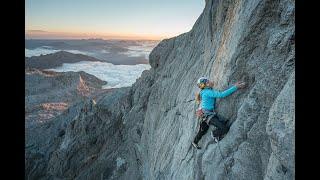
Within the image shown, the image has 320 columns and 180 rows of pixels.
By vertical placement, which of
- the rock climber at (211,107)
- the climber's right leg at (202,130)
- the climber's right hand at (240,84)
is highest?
the climber's right hand at (240,84)

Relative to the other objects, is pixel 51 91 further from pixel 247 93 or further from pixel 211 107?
pixel 247 93

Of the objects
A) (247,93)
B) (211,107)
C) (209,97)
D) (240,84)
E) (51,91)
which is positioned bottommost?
(51,91)

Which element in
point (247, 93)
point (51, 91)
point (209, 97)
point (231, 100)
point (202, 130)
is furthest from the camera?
point (51, 91)

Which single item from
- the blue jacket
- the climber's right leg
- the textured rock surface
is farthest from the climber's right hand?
the textured rock surface

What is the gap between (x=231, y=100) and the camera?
38.4ft

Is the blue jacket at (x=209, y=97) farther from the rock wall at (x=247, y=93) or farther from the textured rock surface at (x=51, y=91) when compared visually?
the textured rock surface at (x=51, y=91)

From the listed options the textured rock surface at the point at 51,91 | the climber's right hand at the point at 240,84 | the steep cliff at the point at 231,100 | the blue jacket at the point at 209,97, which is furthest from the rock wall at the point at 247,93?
the textured rock surface at the point at 51,91

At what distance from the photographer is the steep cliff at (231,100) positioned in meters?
9.25

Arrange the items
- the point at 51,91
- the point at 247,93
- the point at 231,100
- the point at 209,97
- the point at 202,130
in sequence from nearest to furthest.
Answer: the point at 247,93
the point at 231,100
the point at 209,97
the point at 202,130
the point at 51,91

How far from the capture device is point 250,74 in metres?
10.9

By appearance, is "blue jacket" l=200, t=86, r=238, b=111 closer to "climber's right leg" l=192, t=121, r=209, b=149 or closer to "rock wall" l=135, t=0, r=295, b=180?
"rock wall" l=135, t=0, r=295, b=180

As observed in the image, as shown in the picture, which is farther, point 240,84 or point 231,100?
point 231,100

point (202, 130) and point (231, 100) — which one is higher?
point (231, 100)

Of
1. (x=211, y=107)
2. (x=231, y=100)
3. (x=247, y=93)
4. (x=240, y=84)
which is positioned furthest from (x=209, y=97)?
(x=247, y=93)
